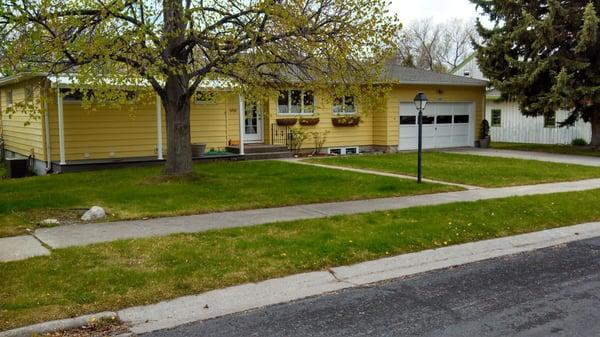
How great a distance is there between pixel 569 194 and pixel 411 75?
12891mm

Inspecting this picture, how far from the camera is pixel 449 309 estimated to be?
17.0 feet

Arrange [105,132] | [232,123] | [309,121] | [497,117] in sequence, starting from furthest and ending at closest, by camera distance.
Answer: [497,117] → [309,121] → [232,123] → [105,132]

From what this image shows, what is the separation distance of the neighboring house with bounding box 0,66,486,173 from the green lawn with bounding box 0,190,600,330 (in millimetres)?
4901

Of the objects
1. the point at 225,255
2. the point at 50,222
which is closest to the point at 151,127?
the point at 50,222

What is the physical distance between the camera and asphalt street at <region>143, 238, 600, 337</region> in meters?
4.66

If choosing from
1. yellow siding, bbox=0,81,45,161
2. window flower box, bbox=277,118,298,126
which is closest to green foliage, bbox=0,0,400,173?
yellow siding, bbox=0,81,45,161

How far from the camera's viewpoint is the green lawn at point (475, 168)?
1384 cm

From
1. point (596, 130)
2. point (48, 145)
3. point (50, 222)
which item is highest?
point (596, 130)

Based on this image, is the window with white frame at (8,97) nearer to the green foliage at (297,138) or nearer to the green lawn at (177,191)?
the green lawn at (177,191)

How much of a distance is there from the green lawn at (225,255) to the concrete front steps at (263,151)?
9796mm

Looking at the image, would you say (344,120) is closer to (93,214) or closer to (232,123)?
(232,123)

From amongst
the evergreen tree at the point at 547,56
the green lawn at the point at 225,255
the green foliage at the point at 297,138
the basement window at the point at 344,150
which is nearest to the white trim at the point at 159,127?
the green foliage at the point at 297,138

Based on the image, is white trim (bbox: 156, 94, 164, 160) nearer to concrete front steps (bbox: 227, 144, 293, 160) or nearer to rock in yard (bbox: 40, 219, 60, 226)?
concrete front steps (bbox: 227, 144, 293, 160)

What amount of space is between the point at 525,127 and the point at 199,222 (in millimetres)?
24556
